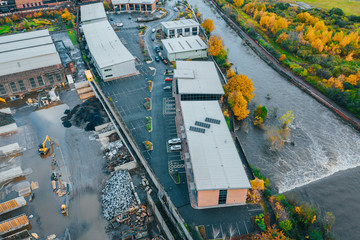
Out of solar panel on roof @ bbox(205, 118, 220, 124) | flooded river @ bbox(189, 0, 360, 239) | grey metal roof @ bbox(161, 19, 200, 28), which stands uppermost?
grey metal roof @ bbox(161, 19, 200, 28)

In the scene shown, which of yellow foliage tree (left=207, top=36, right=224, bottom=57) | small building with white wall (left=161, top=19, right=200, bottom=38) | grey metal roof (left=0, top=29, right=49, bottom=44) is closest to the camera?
grey metal roof (left=0, top=29, right=49, bottom=44)

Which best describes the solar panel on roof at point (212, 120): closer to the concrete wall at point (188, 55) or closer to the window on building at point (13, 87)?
the concrete wall at point (188, 55)

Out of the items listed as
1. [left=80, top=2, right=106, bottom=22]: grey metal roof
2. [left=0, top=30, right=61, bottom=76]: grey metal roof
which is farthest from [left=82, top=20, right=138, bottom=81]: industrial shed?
[left=80, top=2, right=106, bottom=22]: grey metal roof

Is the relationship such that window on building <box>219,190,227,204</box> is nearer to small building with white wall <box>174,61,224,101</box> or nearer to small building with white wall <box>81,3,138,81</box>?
small building with white wall <box>174,61,224,101</box>

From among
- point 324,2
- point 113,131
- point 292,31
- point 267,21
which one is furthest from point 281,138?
point 324,2

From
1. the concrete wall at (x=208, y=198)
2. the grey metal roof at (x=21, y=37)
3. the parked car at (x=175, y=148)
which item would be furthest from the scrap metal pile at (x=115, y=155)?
the grey metal roof at (x=21, y=37)

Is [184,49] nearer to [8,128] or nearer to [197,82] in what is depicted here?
[197,82]

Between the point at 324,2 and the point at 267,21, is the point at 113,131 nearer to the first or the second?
the point at 267,21
